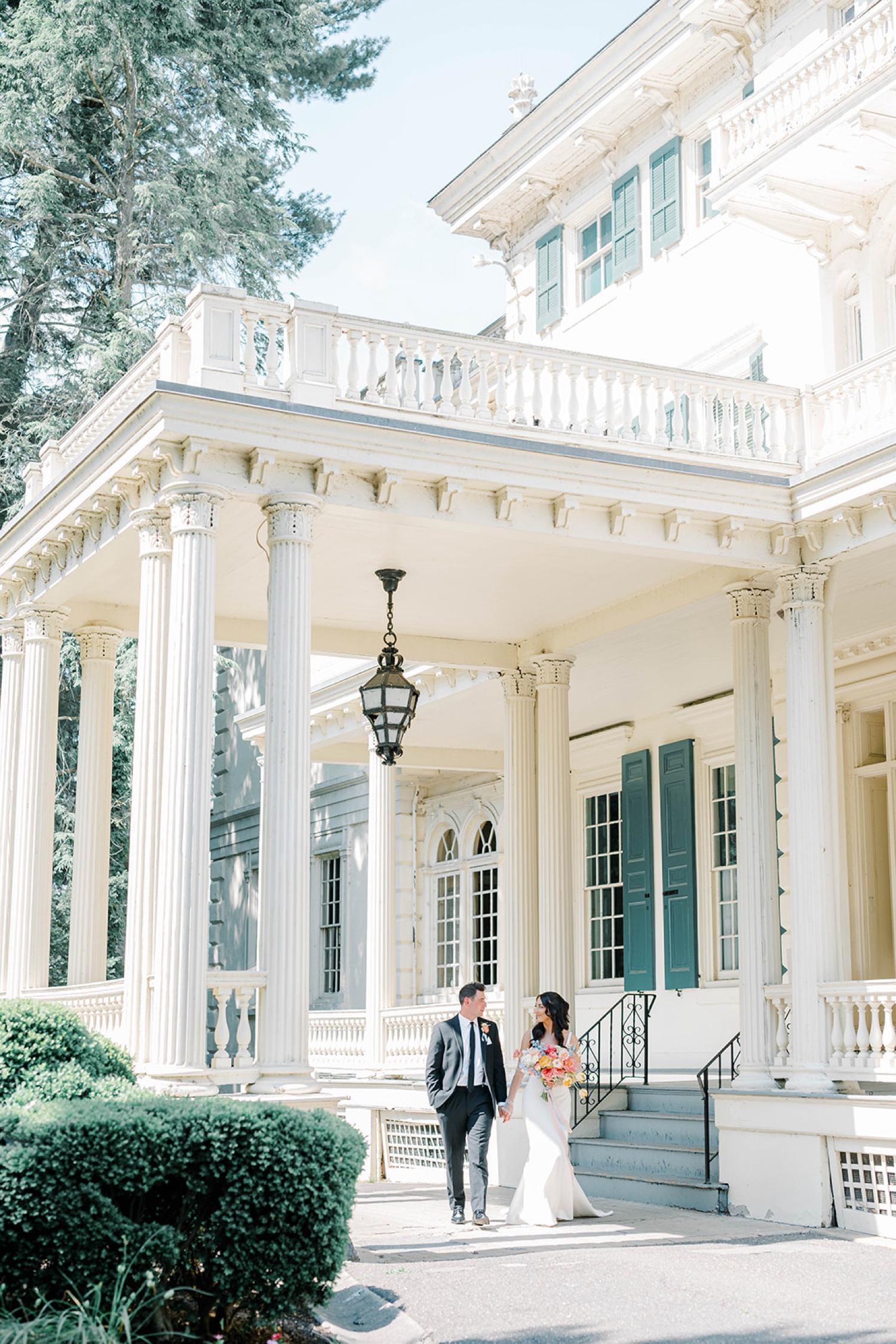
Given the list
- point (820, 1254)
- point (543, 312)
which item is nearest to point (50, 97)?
point (543, 312)

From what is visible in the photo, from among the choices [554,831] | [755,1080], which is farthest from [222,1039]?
[554,831]

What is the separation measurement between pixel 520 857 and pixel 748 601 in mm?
3778

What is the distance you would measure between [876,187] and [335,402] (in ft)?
20.1

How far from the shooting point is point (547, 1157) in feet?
36.7

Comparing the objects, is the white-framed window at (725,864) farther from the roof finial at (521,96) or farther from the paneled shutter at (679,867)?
the roof finial at (521,96)

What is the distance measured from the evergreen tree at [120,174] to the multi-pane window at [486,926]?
868 cm

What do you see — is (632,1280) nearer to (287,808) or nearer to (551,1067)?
(551,1067)

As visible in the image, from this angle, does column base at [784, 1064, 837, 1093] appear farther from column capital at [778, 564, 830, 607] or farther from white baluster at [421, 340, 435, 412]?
white baluster at [421, 340, 435, 412]

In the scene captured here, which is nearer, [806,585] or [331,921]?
[806,585]

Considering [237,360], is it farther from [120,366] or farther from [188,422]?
[120,366]

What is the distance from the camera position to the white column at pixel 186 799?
376 inches

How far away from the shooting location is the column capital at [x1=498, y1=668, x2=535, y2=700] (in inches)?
605

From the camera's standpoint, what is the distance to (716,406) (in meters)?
14.8

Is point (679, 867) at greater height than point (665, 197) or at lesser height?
lesser
